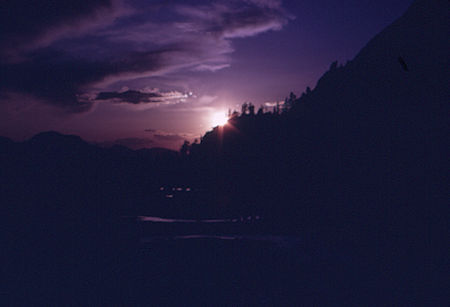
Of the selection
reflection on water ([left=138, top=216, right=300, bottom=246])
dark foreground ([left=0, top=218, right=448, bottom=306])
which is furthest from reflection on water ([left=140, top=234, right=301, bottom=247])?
dark foreground ([left=0, top=218, right=448, bottom=306])

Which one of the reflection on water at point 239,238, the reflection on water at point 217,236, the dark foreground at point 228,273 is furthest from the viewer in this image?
the reflection on water at point 217,236

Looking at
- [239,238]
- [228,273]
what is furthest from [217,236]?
[228,273]

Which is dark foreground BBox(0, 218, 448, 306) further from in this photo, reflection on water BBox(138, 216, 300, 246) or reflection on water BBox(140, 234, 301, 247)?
reflection on water BBox(138, 216, 300, 246)

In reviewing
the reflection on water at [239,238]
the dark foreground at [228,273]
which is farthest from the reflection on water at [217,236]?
the dark foreground at [228,273]

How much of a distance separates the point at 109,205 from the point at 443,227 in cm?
9857

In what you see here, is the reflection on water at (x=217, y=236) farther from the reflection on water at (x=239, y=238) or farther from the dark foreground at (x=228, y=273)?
the dark foreground at (x=228, y=273)

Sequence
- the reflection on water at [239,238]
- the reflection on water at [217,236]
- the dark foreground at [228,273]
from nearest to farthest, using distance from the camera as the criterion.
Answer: the dark foreground at [228,273], the reflection on water at [239,238], the reflection on water at [217,236]

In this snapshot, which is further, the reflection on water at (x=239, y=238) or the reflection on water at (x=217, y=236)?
the reflection on water at (x=217, y=236)

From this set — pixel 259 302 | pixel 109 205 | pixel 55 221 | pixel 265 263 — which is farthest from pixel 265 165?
pixel 259 302

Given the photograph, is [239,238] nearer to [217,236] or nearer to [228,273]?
[217,236]

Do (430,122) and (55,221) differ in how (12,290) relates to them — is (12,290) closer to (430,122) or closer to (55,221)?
(55,221)

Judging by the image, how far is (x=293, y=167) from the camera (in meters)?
161

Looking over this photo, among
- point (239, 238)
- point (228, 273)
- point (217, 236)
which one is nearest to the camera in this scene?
point (228, 273)

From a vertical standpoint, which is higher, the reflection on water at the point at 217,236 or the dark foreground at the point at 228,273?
the reflection on water at the point at 217,236
